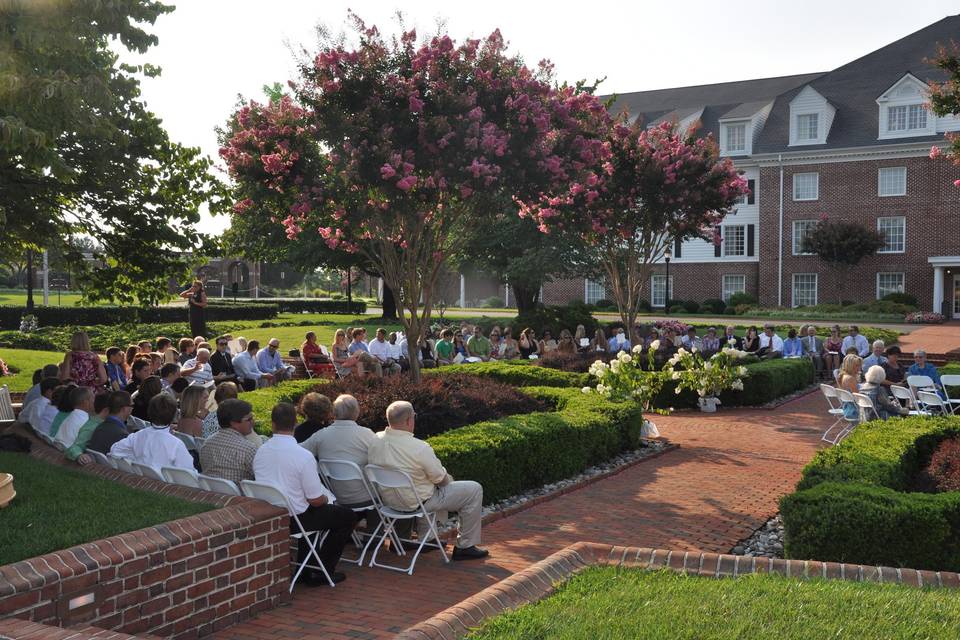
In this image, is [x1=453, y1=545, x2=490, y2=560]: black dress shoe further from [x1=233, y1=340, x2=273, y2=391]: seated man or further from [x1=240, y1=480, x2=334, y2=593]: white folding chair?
[x1=233, y1=340, x2=273, y2=391]: seated man

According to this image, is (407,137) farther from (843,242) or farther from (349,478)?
(843,242)

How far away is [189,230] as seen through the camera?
1228cm

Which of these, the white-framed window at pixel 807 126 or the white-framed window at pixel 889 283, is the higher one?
the white-framed window at pixel 807 126

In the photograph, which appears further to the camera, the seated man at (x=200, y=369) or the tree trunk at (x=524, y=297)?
the tree trunk at (x=524, y=297)

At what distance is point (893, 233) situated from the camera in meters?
44.2

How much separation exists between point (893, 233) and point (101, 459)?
146 feet

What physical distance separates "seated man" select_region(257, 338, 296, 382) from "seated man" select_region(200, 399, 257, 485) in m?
9.55

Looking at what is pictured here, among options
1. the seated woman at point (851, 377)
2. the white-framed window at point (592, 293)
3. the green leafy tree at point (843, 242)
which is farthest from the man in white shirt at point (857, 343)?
the white-framed window at point (592, 293)

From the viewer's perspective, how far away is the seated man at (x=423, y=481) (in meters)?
6.77

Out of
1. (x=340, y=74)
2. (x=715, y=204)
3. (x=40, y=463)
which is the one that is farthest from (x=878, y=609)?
(x=715, y=204)

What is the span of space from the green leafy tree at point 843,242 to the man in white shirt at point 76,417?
41135mm

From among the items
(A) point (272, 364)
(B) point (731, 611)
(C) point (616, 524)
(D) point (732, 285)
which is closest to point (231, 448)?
(C) point (616, 524)

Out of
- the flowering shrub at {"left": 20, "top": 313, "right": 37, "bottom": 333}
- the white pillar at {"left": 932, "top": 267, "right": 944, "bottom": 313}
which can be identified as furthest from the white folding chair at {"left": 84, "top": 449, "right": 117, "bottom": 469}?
the white pillar at {"left": 932, "top": 267, "right": 944, "bottom": 313}

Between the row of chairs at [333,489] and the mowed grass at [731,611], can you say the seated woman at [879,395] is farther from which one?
the row of chairs at [333,489]
